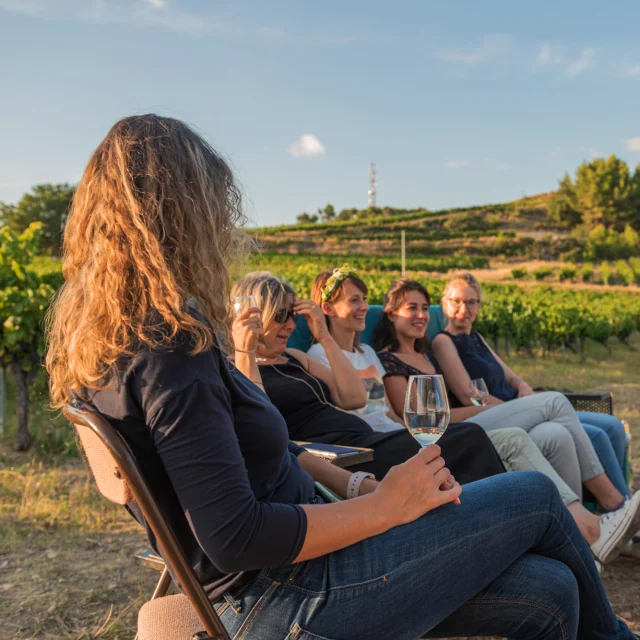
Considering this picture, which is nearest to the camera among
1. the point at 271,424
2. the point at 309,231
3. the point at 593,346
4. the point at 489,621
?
the point at 271,424

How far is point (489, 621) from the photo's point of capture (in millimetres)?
1502

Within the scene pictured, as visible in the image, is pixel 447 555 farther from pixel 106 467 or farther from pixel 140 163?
pixel 140 163

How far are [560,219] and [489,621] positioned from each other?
74358 mm

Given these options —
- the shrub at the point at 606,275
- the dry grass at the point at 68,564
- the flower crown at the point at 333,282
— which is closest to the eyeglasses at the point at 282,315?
the flower crown at the point at 333,282

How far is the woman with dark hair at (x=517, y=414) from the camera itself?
290cm

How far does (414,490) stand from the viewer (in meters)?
1.36

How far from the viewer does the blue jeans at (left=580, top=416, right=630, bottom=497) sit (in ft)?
11.8

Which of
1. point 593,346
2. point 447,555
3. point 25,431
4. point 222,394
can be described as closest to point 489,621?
point 447,555

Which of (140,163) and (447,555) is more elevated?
(140,163)

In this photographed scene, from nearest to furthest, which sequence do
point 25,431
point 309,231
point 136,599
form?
point 136,599
point 25,431
point 309,231

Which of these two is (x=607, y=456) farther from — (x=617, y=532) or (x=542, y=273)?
(x=542, y=273)

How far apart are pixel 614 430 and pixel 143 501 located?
11.4ft

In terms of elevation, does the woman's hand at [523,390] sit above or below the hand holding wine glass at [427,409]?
below

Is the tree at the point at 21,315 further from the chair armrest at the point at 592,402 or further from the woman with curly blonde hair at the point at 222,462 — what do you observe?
the woman with curly blonde hair at the point at 222,462
